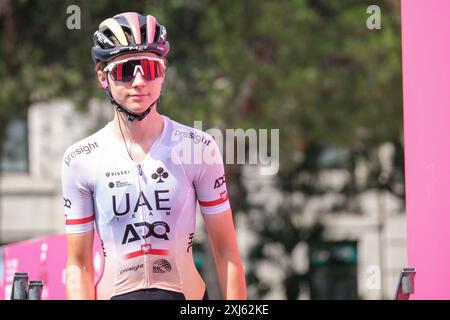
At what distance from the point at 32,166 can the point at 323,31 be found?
44.2 ft

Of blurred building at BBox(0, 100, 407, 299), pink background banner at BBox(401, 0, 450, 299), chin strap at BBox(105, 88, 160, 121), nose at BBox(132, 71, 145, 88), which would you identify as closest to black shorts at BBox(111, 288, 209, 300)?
chin strap at BBox(105, 88, 160, 121)

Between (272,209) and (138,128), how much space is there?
78.7 ft

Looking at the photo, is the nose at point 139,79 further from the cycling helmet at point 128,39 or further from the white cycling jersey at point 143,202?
the white cycling jersey at point 143,202

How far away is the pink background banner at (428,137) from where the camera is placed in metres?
6.35

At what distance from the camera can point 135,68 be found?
5.50 m

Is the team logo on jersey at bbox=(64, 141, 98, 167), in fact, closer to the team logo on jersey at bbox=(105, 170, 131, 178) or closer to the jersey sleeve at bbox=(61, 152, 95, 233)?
the jersey sleeve at bbox=(61, 152, 95, 233)

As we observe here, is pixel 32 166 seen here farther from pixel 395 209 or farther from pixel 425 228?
pixel 425 228

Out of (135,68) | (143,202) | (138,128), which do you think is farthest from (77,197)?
(135,68)

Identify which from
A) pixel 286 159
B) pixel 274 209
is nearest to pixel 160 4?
pixel 286 159

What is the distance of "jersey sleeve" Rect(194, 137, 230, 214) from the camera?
562cm

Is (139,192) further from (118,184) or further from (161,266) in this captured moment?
(161,266)

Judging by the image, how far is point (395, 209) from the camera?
31.3 meters

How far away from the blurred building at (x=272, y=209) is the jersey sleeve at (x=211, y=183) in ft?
73.7

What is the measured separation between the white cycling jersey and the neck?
5 centimetres
